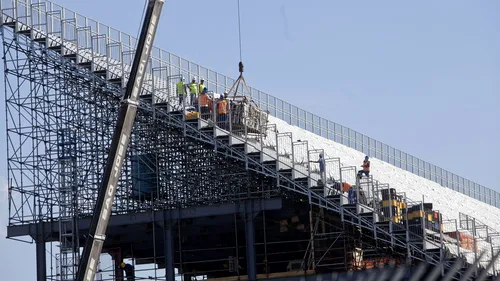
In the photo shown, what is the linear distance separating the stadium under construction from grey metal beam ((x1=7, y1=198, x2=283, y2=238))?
2.1 inches

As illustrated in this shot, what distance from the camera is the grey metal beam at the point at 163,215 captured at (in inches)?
2148

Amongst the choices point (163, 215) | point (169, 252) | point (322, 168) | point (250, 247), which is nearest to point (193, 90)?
point (322, 168)

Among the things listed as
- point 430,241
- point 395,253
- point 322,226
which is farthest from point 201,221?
point 430,241

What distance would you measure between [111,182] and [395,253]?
22.1 m

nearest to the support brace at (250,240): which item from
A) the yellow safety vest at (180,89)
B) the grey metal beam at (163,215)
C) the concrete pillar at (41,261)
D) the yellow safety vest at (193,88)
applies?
the grey metal beam at (163,215)

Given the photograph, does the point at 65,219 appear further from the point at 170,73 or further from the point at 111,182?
the point at 111,182

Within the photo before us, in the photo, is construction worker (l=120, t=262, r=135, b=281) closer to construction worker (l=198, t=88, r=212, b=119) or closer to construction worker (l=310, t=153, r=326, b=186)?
construction worker (l=198, t=88, r=212, b=119)

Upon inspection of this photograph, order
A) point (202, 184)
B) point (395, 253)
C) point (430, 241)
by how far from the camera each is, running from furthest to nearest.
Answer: point (202, 184) → point (395, 253) → point (430, 241)

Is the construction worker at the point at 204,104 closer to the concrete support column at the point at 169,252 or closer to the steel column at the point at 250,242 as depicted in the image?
the steel column at the point at 250,242

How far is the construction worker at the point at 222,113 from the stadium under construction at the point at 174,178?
13cm

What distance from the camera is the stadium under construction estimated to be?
166 ft

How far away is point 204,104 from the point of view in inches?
2012

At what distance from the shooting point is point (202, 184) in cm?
5753

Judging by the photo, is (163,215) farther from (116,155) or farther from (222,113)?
(116,155)
